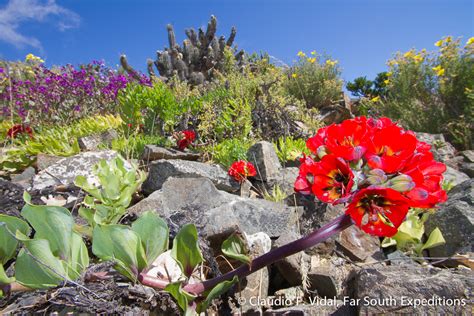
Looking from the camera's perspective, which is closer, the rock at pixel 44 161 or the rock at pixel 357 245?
the rock at pixel 357 245

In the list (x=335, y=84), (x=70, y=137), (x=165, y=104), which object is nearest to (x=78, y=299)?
(x=165, y=104)

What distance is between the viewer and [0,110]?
7.47 meters

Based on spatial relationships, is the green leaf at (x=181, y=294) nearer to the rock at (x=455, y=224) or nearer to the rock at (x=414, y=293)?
the rock at (x=414, y=293)

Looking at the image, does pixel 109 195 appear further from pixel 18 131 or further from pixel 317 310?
pixel 18 131

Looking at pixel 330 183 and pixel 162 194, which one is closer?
pixel 330 183

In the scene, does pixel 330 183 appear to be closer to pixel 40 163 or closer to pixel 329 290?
pixel 329 290

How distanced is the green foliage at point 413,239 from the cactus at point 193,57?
361 inches

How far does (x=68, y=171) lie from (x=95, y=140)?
138 centimetres

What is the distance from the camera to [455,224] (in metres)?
2.39

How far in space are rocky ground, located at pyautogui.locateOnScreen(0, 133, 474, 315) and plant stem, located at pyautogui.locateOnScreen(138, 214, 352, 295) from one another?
44 mm

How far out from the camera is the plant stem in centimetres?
103

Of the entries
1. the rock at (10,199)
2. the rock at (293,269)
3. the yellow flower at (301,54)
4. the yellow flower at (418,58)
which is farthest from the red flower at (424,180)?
the yellow flower at (301,54)

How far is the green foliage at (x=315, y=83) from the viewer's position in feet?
33.8

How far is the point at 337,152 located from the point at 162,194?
1612 millimetres
